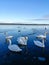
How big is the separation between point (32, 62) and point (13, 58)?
283 cm

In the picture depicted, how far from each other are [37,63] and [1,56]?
5.39 m

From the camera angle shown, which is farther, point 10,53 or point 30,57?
point 10,53

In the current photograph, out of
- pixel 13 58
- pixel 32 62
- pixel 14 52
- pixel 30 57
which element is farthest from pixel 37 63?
pixel 14 52

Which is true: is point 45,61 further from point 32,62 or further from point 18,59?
point 18,59

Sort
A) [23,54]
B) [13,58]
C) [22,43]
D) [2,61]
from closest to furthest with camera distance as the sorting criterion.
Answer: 1. [2,61]
2. [13,58]
3. [23,54]
4. [22,43]

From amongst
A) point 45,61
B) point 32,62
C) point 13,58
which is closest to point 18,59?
point 13,58

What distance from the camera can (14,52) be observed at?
2025 centimetres

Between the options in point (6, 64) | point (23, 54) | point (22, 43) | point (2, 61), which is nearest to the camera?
point (6, 64)

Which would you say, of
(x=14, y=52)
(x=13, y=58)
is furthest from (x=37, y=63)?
(x=14, y=52)

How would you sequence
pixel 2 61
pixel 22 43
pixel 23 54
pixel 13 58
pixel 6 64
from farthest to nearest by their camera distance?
pixel 22 43
pixel 23 54
pixel 13 58
pixel 2 61
pixel 6 64

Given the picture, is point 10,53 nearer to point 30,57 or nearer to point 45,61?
point 30,57

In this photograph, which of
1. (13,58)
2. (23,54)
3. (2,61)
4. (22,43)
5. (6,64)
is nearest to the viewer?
(6,64)

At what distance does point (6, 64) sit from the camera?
1560 cm

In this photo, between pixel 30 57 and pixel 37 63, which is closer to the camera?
pixel 37 63
